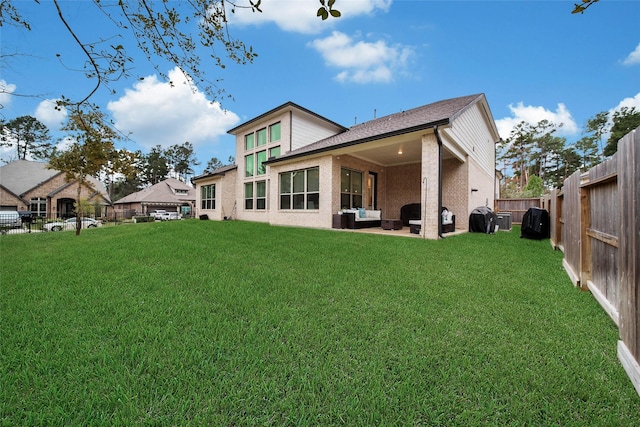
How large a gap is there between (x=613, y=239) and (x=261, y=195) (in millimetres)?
14394

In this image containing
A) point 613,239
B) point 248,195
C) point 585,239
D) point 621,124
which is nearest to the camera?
point 613,239

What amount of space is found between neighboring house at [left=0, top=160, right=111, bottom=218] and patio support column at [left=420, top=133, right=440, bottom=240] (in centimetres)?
2752

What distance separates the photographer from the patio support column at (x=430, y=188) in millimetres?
7664

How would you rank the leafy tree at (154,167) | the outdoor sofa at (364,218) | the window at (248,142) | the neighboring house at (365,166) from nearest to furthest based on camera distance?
the neighboring house at (365,166)
the outdoor sofa at (364,218)
the window at (248,142)
the leafy tree at (154,167)

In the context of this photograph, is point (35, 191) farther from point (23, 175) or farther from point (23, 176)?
point (23, 175)

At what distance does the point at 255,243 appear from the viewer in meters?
6.45

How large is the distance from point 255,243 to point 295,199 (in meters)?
5.58

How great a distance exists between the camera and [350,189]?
447 inches

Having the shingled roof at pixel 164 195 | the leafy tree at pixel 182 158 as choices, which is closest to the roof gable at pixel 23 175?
the shingled roof at pixel 164 195

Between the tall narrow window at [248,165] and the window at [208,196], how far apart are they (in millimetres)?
3242

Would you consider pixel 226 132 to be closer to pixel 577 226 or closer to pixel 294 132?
pixel 294 132

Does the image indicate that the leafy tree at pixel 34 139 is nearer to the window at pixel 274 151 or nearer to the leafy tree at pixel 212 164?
the window at pixel 274 151

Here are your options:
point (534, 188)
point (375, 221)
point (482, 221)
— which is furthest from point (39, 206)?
point (534, 188)

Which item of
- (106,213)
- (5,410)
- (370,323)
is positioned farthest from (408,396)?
(106,213)
